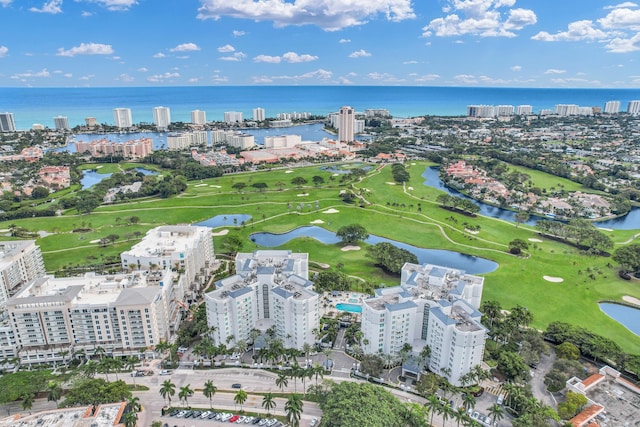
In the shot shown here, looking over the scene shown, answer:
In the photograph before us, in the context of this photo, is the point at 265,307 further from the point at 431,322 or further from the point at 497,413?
the point at 497,413

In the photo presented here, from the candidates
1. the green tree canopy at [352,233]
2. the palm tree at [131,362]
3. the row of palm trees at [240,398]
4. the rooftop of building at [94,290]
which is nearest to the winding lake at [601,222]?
the green tree canopy at [352,233]

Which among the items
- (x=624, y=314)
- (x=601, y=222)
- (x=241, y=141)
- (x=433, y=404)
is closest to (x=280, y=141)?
(x=241, y=141)

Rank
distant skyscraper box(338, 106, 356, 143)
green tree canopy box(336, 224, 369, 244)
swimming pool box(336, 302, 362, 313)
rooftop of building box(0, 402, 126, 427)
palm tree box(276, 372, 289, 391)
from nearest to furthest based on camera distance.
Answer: rooftop of building box(0, 402, 126, 427), palm tree box(276, 372, 289, 391), swimming pool box(336, 302, 362, 313), green tree canopy box(336, 224, 369, 244), distant skyscraper box(338, 106, 356, 143)

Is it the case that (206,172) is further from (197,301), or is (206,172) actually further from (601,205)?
(601,205)

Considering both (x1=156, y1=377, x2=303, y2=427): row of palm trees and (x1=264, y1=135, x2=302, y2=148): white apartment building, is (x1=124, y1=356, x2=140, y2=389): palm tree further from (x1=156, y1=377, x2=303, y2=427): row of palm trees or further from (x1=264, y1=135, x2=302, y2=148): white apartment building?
(x1=264, y1=135, x2=302, y2=148): white apartment building

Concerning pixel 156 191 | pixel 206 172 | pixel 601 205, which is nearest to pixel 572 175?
pixel 601 205

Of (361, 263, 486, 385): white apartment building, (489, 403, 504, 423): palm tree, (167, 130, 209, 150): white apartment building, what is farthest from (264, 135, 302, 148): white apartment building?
(489, 403, 504, 423): palm tree
